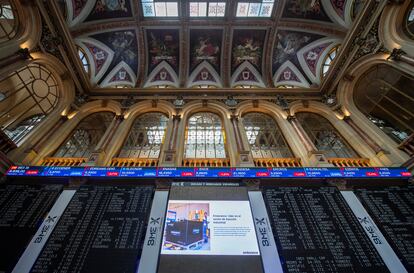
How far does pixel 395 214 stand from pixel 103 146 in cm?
1041

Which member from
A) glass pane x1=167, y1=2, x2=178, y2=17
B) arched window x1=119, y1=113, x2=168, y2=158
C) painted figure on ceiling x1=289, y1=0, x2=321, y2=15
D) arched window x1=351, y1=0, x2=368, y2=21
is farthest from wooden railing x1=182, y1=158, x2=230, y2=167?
painted figure on ceiling x1=289, y1=0, x2=321, y2=15

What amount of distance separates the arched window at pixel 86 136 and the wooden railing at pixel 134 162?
1542 millimetres

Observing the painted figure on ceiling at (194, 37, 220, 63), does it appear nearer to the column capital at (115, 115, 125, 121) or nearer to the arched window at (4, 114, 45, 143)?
the column capital at (115, 115, 125, 121)

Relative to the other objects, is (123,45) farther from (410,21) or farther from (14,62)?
(410,21)

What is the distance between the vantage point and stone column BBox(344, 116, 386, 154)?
8.43 metres

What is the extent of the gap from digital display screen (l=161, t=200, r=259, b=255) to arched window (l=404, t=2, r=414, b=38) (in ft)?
33.3

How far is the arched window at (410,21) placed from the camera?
8672 mm

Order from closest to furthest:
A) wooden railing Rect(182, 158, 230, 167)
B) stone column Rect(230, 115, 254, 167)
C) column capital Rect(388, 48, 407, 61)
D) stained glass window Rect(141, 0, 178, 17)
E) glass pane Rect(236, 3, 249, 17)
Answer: stone column Rect(230, 115, 254, 167), column capital Rect(388, 48, 407, 61), wooden railing Rect(182, 158, 230, 167), stained glass window Rect(141, 0, 178, 17), glass pane Rect(236, 3, 249, 17)

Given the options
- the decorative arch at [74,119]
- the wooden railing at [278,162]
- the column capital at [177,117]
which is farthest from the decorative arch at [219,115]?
the decorative arch at [74,119]

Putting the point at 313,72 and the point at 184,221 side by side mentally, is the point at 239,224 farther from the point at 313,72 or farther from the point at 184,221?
the point at 313,72

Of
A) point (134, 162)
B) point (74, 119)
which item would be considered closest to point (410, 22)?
point (134, 162)

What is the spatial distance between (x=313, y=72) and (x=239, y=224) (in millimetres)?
11876

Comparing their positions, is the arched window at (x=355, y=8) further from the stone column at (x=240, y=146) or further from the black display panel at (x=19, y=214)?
the black display panel at (x=19, y=214)

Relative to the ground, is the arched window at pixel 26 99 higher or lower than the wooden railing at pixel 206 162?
higher
